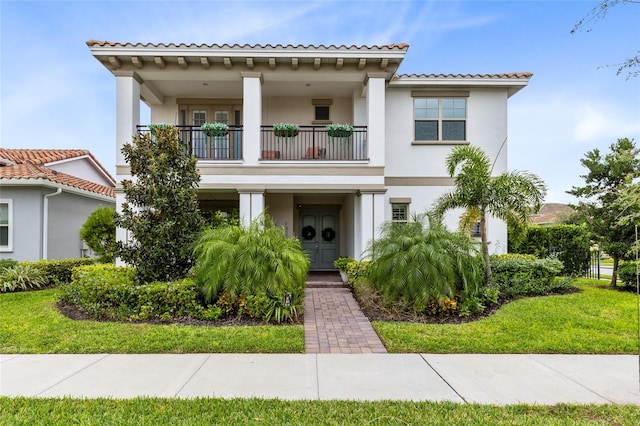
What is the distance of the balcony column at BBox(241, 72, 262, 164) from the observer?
34.7 feet

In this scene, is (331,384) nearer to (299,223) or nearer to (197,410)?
(197,410)

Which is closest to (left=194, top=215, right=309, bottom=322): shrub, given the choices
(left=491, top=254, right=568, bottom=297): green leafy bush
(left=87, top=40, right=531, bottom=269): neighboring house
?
(left=87, top=40, right=531, bottom=269): neighboring house

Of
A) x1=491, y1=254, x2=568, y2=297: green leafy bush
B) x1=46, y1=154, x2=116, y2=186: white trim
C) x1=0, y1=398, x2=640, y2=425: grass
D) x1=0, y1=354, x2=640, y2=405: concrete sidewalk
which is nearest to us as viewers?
x1=0, y1=398, x2=640, y2=425: grass

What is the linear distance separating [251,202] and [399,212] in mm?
4968

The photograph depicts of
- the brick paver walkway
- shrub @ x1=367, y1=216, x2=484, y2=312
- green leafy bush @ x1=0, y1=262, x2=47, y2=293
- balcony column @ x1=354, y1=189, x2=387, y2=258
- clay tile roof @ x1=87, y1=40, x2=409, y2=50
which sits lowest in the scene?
the brick paver walkway

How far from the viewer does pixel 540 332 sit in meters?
6.11

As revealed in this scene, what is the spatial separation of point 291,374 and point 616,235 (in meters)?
11.1

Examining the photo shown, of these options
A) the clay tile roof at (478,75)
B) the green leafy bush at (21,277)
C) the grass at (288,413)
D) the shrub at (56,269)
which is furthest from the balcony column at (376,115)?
the green leafy bush at (21,277)

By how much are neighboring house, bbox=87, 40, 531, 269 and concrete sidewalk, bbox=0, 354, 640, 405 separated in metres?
5.70

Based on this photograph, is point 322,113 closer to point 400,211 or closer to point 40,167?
point 400,211

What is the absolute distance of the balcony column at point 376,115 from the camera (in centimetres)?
1056

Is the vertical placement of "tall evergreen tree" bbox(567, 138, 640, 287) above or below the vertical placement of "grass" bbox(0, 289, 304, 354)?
above

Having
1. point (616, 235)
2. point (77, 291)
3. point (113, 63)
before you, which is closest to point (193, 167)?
point (77, 291)

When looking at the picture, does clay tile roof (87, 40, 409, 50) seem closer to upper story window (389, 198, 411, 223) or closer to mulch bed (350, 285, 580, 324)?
upper story window (389, 198, 411, 223)
